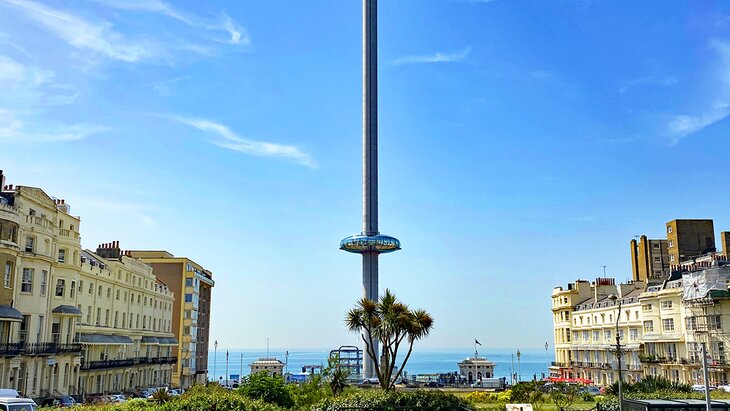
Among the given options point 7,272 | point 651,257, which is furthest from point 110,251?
point 651,257

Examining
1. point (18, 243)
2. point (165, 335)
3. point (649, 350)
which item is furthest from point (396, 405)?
point (165, 335)

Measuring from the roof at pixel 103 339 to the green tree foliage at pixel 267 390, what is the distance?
2850cm

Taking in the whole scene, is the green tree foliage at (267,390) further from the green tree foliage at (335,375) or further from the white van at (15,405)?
the white van at (15,405)

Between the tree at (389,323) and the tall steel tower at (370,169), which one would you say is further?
the tall steel tower at (370,169)

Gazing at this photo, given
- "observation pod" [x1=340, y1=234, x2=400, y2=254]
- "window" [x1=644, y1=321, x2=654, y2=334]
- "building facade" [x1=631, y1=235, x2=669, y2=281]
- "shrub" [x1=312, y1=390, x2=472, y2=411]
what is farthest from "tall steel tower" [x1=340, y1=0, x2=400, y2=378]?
"shrub" [x1=312, y1=390, x2=472, y2=411]

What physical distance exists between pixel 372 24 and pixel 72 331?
2801 inches

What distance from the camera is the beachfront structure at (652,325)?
210 feet

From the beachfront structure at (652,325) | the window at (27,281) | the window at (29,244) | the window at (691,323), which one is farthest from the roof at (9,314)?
the window at (691,323)

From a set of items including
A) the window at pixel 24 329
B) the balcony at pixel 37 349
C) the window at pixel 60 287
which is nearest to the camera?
the balcony at pixel 37 349

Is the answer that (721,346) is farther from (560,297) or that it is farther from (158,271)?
(158,271)

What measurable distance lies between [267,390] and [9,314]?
68.0 feet

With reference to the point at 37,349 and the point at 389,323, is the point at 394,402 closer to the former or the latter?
the point at 389,323

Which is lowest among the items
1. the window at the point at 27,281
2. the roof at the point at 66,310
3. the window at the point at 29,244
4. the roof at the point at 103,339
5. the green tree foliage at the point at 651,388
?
the green tree foliage at the point at 651,388

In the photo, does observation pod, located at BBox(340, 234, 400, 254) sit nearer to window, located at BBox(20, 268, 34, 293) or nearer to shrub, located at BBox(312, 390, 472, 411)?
window, located at BBox(20, 268, 34, 293)
